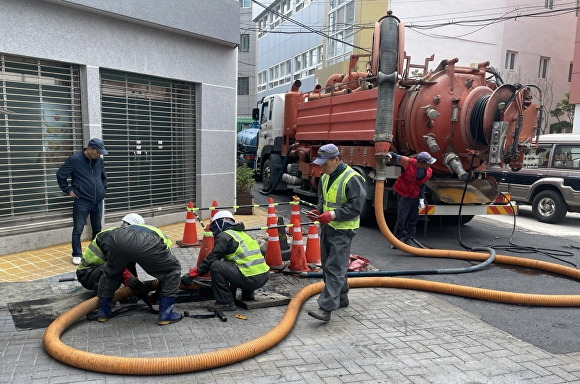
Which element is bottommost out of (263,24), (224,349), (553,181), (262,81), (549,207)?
(224,349)

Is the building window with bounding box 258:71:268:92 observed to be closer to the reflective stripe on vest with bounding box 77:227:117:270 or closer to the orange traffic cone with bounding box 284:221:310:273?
the orange traffic cone with bounding box 284:221:310:273

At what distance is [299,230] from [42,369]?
326 centimetres

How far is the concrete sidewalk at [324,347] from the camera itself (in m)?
3.24

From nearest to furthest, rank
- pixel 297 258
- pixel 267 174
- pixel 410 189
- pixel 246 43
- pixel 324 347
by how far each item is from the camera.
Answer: pixel 324 347 → pixel 297 258 → pixel 410 189 → pixel 267 174 → pixel 246 43

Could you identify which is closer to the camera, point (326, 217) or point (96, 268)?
point (326, 217)

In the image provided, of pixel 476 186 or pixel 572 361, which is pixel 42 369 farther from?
pixel 476 186

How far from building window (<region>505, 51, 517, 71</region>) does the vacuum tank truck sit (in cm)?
1994

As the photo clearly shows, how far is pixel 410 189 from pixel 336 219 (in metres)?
3.48

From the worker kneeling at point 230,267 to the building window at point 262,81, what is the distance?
114ft

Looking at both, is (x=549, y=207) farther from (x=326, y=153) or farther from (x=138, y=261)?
(x=138, y=261)

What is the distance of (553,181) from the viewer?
10070 millimetres

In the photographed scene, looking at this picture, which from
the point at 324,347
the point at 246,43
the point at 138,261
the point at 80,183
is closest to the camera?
the point at 324,347

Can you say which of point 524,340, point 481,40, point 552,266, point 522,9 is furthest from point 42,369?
point 522,9

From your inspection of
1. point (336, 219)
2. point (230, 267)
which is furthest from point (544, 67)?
point (230, 267)
